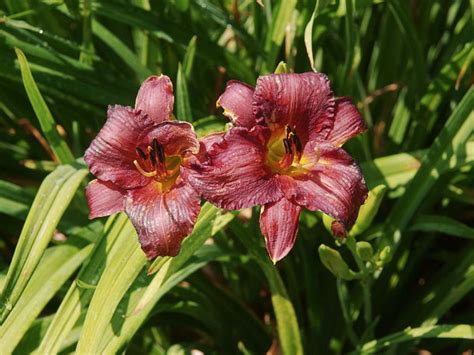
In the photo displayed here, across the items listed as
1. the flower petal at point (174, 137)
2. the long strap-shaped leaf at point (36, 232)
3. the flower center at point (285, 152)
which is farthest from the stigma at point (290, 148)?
the long strap-shaped leaf at point (36, 232)

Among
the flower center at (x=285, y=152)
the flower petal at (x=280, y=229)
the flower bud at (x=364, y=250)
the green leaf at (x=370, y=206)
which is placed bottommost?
the flower bud at (x=364, y=250)

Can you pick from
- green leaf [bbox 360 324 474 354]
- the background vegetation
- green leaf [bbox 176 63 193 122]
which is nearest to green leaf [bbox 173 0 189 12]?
the background vegetation

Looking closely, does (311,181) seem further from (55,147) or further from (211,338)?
(211,338)

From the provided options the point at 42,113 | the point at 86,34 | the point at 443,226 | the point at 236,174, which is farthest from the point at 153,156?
the point at 443,226

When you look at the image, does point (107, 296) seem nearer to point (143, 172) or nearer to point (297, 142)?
point (143, 172)

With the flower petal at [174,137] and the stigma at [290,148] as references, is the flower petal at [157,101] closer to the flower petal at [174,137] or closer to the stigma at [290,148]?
the flower petal at [174,137]

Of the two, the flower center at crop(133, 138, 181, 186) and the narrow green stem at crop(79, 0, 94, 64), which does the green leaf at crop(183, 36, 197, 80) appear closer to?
the narrow green stem at crop(79, 0, 94, 64)
